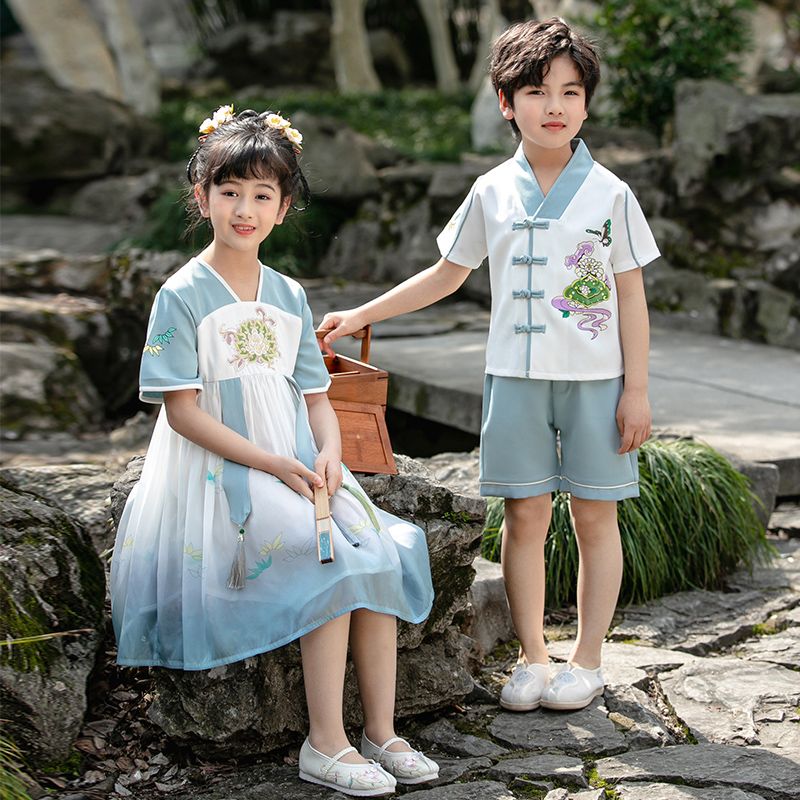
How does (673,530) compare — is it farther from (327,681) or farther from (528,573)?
(327,681)

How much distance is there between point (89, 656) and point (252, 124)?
1.23m

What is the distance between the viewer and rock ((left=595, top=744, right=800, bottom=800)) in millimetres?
2568

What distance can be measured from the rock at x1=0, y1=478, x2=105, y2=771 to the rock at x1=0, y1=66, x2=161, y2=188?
842cm

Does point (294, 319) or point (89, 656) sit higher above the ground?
point (294, 319)

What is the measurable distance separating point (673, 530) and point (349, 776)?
175 cm

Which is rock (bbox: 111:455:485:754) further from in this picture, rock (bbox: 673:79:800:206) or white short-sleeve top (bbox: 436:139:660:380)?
rock (bbox: 673:79:800:206)

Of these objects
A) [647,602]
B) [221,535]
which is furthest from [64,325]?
[221,535]

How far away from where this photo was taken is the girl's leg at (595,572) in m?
2.99

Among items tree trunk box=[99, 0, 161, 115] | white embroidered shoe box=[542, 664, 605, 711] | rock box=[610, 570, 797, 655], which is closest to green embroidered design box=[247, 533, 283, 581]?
white embroidered shoe box=[542, 664, 605, 711]

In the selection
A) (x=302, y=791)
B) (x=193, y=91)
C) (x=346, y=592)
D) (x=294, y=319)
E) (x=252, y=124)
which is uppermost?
(x=193, y=91)

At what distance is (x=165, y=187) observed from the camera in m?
10.0

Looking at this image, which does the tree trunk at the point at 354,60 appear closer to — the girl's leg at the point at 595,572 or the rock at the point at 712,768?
the girl's leg at the point at 595,572

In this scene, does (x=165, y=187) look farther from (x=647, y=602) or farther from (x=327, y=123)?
(x=647, y=602)

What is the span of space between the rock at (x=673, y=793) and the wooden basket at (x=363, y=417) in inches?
35.0
